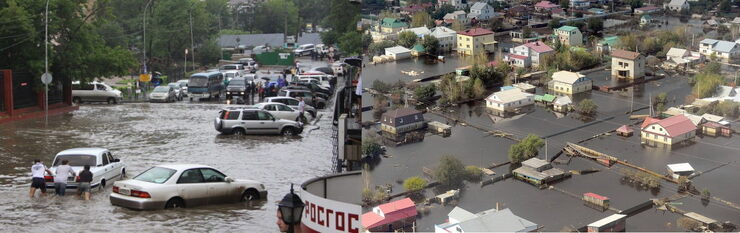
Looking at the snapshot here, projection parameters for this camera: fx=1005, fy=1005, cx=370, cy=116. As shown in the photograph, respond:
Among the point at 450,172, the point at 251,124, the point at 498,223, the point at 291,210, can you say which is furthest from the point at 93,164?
the point at 498,223

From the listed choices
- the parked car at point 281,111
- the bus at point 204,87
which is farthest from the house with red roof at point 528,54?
the bus at point 204,87

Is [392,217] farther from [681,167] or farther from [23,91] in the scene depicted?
[23,91]

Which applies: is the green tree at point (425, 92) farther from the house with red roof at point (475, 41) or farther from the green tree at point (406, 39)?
the green tree at point (406, 39)

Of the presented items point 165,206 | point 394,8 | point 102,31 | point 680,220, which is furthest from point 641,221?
point 102,31

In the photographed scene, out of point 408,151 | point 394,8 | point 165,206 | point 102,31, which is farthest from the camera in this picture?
point 102,31

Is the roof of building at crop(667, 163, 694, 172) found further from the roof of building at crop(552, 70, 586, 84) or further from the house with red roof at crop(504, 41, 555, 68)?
the house with red roof at crop(504, 41, 555, 68)

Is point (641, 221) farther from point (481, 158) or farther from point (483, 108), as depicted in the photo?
point (483, 108)
